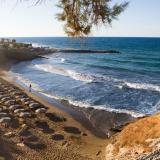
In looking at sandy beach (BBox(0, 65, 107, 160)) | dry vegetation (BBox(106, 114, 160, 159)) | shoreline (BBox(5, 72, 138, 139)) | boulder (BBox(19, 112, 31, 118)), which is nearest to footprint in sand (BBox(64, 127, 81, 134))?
sandy beach (BBox(0, 65, 107, 160))

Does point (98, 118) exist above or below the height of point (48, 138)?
below

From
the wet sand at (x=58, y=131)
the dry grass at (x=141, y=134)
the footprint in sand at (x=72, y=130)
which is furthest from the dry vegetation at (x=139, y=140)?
the footprint in sand at (x=72, y=130)

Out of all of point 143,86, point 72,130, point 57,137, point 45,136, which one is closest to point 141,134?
point 57,137

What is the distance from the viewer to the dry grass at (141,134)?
14.4 meters

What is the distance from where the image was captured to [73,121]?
76.1 ft

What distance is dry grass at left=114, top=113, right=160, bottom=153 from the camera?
567 inches

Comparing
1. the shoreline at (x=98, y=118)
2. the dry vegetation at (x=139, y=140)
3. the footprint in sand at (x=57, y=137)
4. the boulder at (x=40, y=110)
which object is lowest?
the shoreline at (x=98, y=118)

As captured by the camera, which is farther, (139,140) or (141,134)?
Result: (141,134)

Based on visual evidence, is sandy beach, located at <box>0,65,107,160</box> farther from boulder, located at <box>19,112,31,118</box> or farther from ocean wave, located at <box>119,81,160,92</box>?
ocean wave, located at <box>119,81,160,92</box>

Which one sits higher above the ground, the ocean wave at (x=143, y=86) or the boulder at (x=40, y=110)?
the boulder at (x=40, y=110)

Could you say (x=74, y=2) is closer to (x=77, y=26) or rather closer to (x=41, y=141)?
(x=77, y=26)

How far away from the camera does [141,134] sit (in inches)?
593

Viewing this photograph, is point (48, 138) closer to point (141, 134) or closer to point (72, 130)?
point (72, 130)

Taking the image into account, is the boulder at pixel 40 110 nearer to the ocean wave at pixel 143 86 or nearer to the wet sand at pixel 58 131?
the wet sand at pixel 58 131
